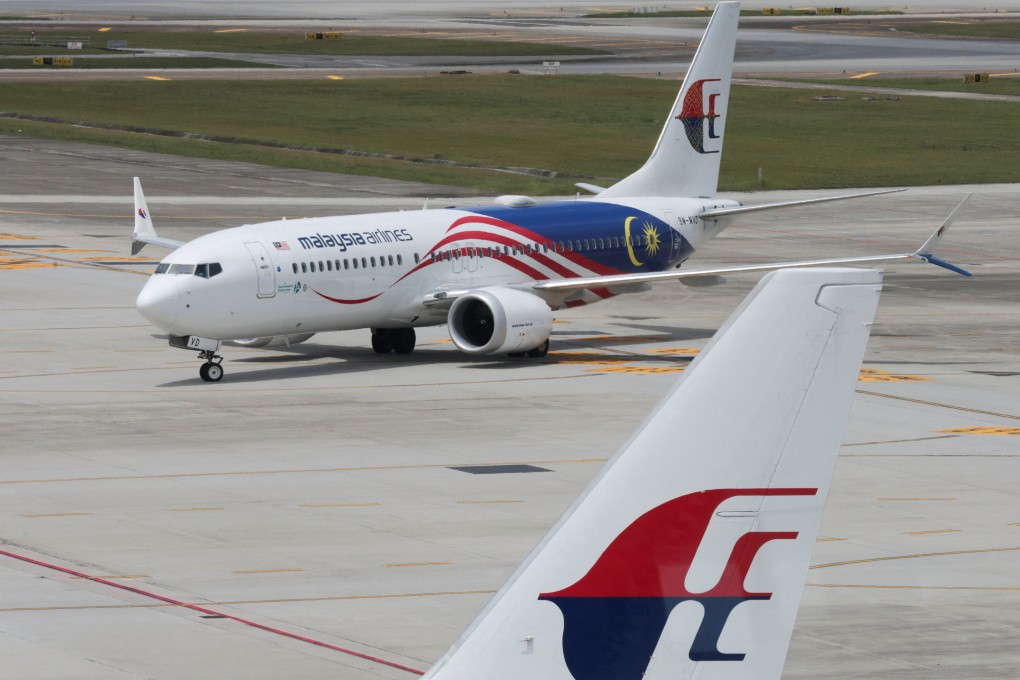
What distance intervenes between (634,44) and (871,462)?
144m

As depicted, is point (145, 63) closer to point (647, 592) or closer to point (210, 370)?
point (210, 370)

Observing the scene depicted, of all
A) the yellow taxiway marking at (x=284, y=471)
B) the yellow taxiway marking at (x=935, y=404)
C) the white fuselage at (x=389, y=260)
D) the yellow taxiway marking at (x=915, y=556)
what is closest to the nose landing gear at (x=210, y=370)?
the white fuselage at (x=389, y=260)

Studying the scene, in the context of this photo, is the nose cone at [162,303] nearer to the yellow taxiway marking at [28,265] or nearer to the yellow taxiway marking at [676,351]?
the yellow taxiway marking at [676,351]

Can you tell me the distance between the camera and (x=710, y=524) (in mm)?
11328

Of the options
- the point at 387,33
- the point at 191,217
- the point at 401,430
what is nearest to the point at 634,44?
the point at 387,33

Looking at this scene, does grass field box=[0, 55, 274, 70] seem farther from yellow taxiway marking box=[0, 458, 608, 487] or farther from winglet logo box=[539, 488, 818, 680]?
winglet logo box=[539, 488, 818, 680]

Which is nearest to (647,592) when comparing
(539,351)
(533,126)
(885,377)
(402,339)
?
(885,377)

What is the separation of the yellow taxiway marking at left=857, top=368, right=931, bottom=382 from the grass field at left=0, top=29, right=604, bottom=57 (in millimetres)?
118126

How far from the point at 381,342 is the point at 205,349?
19.7 feet

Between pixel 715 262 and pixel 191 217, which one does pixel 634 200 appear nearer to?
pixel 715 262

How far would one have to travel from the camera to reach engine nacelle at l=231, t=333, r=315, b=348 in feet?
144

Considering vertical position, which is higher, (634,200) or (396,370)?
(634,200)

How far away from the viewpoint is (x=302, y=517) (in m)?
29.7

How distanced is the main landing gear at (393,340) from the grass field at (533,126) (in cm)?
3613
